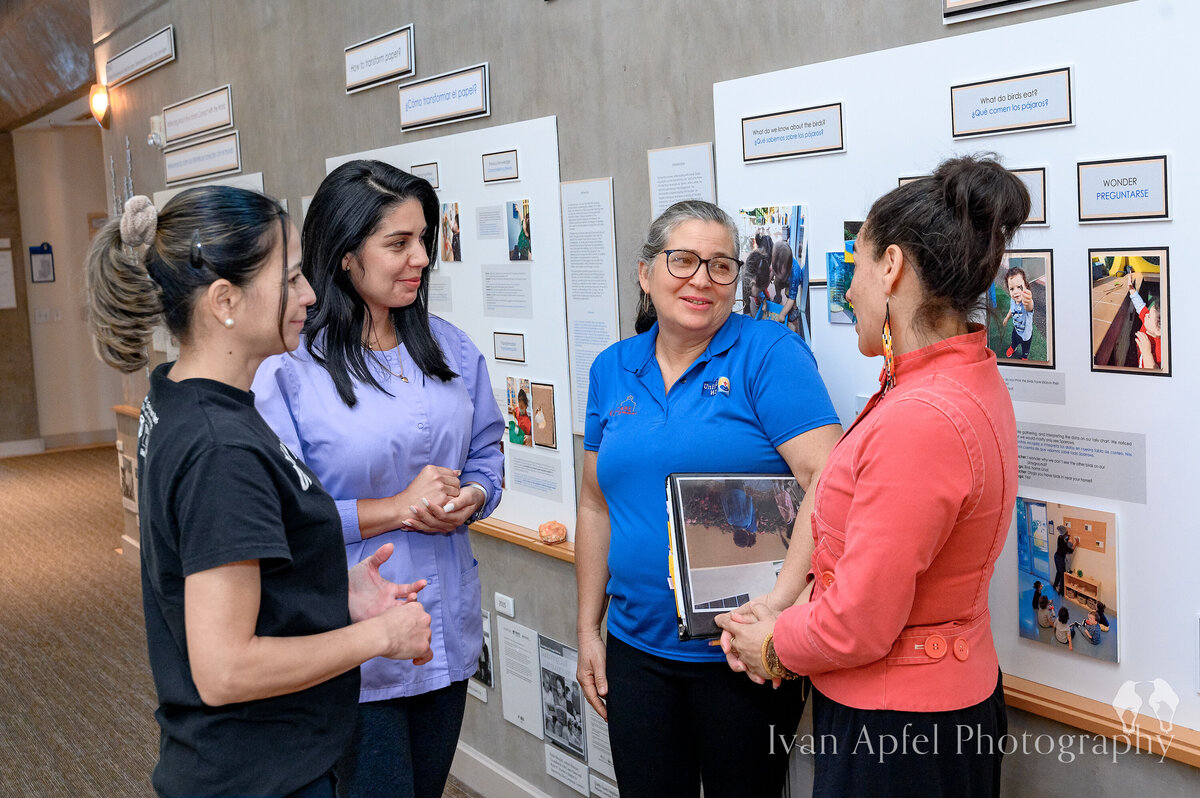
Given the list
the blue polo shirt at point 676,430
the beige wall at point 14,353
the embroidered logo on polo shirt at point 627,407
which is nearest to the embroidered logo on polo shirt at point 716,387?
the blue polo shirt at point 676,430

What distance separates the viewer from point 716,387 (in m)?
2.02

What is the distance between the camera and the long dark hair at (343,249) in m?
1.99

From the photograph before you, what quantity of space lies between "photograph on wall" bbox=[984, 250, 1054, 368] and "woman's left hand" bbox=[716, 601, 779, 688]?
2.22 ft

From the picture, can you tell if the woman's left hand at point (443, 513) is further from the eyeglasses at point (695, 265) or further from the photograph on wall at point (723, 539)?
the eyeglasses at point (695, 265)

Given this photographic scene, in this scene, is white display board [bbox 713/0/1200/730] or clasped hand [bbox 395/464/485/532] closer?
white display board [bbox 713/0/1200/730]

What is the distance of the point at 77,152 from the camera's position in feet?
38.7

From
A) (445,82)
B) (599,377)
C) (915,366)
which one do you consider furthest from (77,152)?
(915,366)

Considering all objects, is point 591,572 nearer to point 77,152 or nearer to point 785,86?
point 785,86

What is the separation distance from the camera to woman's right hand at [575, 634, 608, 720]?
228 centimetres

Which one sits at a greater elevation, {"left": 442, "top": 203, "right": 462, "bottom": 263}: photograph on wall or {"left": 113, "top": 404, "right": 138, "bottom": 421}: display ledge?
{"left": 442, "top": 203, "right": 462, "bottom": 263}: photograph on wall

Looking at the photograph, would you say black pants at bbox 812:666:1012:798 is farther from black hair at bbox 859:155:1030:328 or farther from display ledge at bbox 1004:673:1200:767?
black hair at bbox 859:155:1030:328

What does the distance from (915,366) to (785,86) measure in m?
0.98

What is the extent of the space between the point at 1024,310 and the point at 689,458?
0.69m

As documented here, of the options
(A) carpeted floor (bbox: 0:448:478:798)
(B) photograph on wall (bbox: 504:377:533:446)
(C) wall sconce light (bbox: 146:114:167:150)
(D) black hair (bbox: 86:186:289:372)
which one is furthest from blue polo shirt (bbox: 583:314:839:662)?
(C) wall sconce light (bbox: 146:114:167:150)
